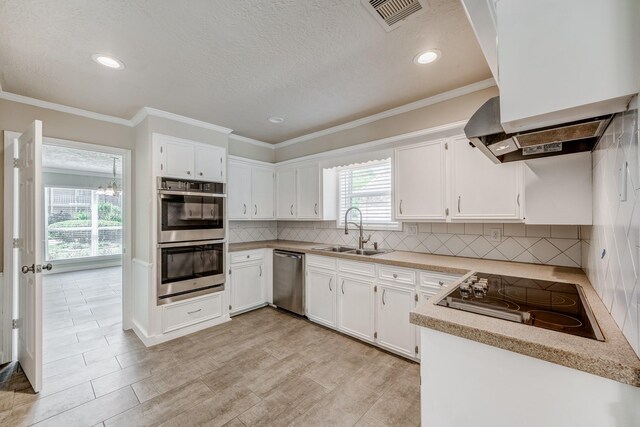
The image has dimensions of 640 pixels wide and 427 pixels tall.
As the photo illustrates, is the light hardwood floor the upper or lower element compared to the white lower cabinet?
lower

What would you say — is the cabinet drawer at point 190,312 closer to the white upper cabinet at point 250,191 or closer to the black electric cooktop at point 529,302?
the white upper cabinet at point 250,191

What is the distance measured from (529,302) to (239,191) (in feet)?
11.2

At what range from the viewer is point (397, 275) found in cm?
256

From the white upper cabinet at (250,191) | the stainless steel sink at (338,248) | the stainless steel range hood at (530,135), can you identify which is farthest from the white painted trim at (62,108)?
the stainless steel range hood at (530,135)

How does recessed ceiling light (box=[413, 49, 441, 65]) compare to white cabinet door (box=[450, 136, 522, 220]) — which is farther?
white cabinet door (box=[450, 136, 522, 220])

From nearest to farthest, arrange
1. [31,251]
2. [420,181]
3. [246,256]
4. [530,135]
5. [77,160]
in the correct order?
[530,135] → [31,251] → [420,181] → [246,256] → [77,160]

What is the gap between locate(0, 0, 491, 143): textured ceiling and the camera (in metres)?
1.61

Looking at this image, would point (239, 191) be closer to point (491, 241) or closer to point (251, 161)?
point (251, 161)

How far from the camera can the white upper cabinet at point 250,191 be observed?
380cm

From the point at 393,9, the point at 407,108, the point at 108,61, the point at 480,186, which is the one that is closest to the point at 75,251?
the point at 108,61

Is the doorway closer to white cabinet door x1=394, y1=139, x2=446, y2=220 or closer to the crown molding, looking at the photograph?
the crown molding

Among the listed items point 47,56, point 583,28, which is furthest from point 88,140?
point 583,28

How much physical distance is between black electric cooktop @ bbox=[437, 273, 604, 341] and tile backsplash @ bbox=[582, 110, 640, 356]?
0.33 ft

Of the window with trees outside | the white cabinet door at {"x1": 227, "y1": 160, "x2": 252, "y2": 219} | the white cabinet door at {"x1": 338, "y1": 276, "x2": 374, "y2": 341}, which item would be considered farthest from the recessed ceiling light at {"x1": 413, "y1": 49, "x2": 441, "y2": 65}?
the window with trees outside
